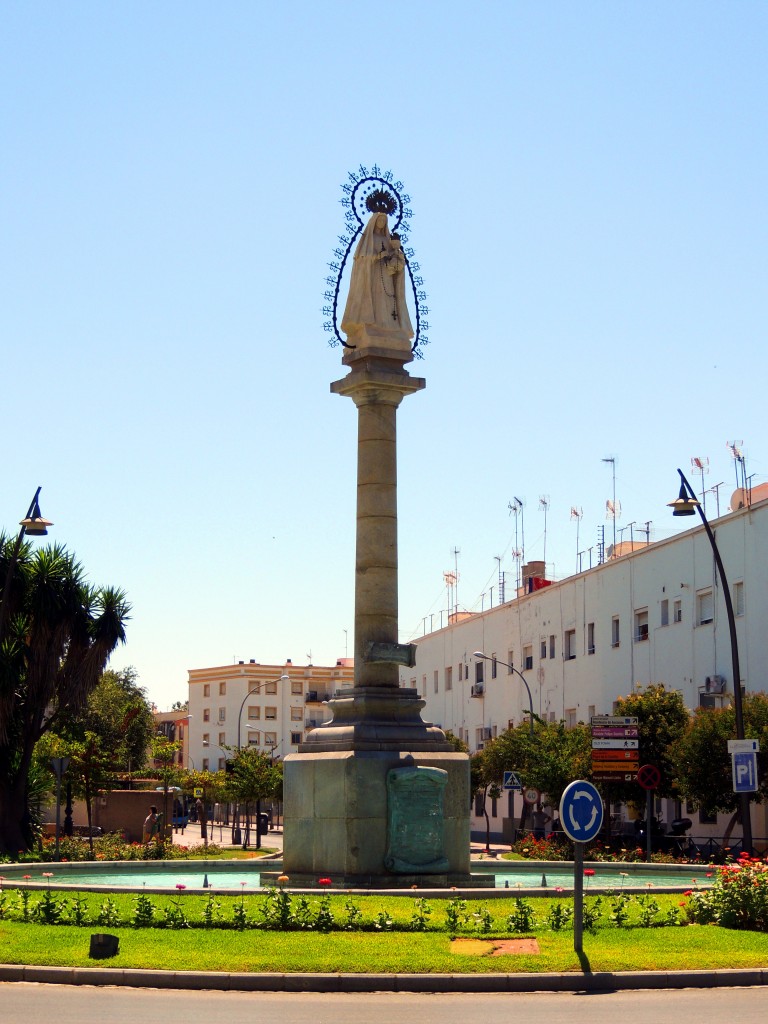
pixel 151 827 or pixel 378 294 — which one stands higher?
pixel 378 294

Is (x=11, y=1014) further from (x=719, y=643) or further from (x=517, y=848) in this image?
(x=719, y=643)

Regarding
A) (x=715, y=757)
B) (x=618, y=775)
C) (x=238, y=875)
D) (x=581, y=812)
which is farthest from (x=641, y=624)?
(x=581, y=812)

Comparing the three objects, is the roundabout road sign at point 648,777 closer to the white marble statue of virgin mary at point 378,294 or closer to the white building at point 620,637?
the white building at point 620,637

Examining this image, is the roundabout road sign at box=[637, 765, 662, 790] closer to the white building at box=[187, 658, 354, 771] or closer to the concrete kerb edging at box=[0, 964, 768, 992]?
the concrete kerb edging at box=[0, 964, 768, 992]

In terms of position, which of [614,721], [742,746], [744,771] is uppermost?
[614,721]

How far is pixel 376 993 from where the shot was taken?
1272cm

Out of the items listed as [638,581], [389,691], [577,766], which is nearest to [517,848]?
[577,766]

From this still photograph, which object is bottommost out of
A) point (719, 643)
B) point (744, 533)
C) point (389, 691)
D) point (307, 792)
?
point (307, 792)

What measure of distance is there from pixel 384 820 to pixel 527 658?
143 ft

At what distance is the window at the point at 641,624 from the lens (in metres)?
50.8

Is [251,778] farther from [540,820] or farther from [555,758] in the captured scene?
[555,758]

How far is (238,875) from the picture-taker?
23781 millimetres

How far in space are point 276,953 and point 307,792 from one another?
23.7ft

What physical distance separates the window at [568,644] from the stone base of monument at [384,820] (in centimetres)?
3767
